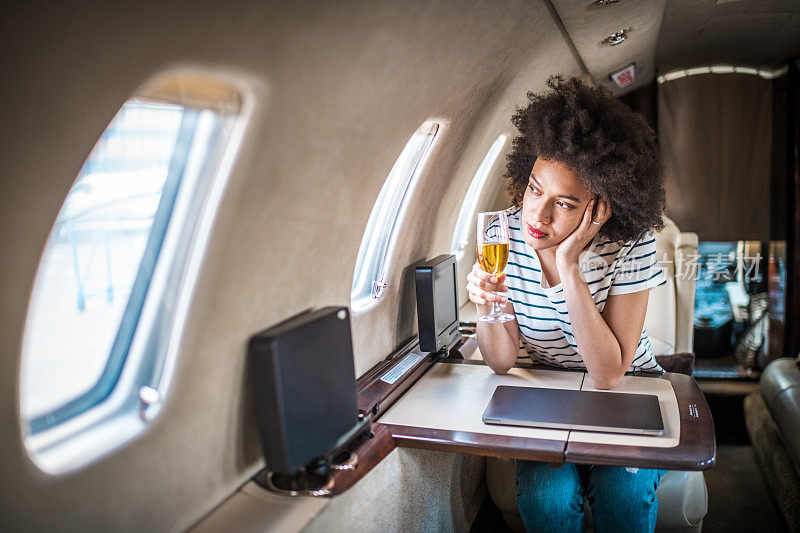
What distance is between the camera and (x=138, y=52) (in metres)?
1.13

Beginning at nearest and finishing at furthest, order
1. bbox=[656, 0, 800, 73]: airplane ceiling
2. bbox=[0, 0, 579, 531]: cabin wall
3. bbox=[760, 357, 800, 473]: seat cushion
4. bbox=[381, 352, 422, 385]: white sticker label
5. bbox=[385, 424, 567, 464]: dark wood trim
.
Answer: bbox=[0, 0, 579, 531]: cabin wall < bbox=[385, 424, 567, 464]: dark wood trim < bbox=[381, 352, 422, 385]: white sticker label < bbox=[656, 0, 800, 73]: airplane ceiling < bbox=[760, 357, 800, 473]: seat cushion

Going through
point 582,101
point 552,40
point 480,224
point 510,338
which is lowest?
point 510,338

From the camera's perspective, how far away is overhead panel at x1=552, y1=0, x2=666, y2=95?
278 cm

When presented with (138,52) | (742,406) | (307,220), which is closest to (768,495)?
(742,406)

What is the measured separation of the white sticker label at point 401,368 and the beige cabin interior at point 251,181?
0.35ft

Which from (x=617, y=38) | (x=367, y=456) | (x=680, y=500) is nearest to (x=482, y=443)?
(x=367, y=456)

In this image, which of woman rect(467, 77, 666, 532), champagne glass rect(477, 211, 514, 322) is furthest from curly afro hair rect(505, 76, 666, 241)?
champagne glass rect(477, 211, 514, 322)

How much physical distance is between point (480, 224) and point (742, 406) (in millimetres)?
3894

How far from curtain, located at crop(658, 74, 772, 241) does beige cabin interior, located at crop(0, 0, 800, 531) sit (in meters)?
2.89

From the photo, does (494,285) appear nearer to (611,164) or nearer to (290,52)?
(611,164)

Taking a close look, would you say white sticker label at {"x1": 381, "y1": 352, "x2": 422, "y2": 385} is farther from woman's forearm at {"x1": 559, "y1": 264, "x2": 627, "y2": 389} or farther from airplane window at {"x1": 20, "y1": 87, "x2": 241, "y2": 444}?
airplane window at {"x1": 20, "y1": 87, "x2": 241, "y2": 444}

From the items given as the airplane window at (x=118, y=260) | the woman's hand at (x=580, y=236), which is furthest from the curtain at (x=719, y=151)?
the airplane window at (x=118, y=260)

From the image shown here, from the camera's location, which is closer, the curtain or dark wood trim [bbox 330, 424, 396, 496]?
dark wood trim [bbox 330, 424, 396, 496]

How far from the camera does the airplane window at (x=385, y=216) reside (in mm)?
2668
